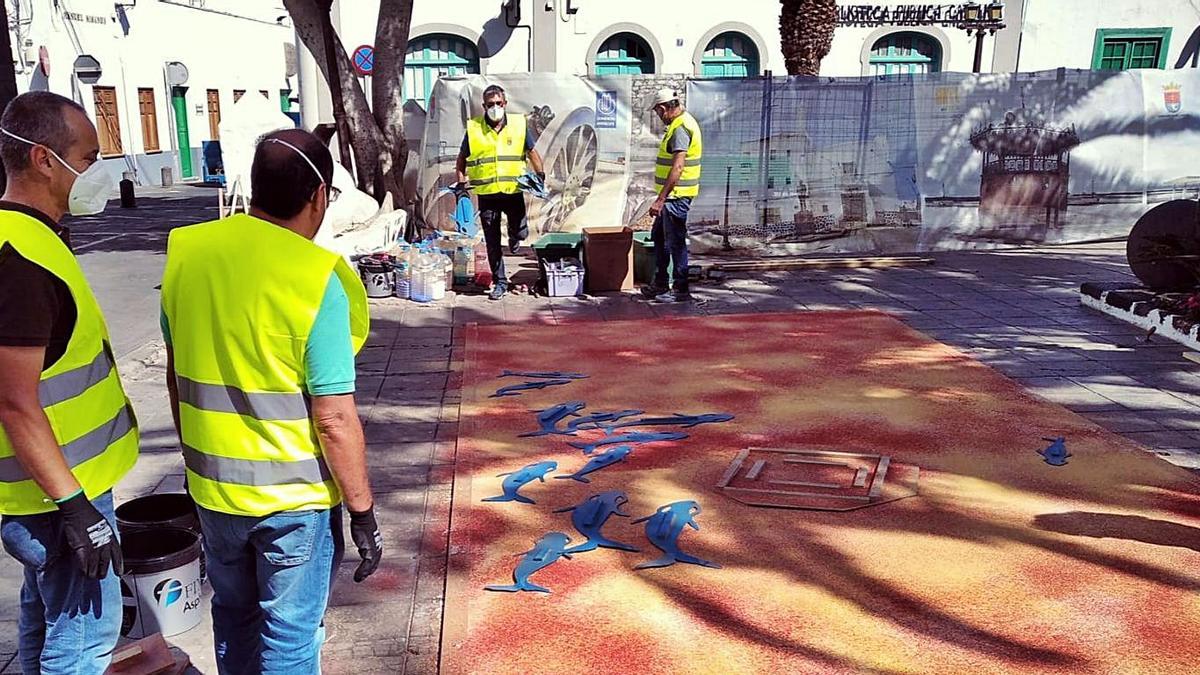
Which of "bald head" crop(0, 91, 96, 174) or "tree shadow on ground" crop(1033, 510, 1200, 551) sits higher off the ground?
"bald head" crop(0, 91, 96, 174)

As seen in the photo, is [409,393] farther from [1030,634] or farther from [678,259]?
[1030,634]

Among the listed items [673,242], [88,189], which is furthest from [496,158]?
[88,189]

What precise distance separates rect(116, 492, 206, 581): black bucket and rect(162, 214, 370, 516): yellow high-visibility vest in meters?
1.18

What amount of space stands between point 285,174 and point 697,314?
6.98 metres

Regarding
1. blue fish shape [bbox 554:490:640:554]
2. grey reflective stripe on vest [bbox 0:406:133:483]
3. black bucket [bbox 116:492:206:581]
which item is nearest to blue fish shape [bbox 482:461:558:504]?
blue fish shape [bbox 554:490:640:554]

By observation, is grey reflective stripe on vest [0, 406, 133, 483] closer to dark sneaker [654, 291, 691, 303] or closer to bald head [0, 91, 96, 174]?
bald head [0, 91, 96, 174]

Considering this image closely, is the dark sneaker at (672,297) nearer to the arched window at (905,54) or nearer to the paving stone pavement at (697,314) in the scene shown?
the paving stone pavement at (697,314)

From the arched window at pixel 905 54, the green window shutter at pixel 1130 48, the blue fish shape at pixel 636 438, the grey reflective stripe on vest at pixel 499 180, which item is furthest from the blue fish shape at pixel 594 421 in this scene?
the green window shutter at pixel 1130 48

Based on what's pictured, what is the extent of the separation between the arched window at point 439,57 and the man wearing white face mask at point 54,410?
754 inches

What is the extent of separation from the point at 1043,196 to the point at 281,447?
12.5 metres

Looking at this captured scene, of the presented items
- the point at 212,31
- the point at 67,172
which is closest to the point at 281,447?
the point at 67,172

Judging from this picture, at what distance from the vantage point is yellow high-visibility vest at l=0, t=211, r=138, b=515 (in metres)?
2.39

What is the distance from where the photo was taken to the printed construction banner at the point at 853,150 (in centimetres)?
1225

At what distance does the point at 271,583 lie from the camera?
8.27 feet
